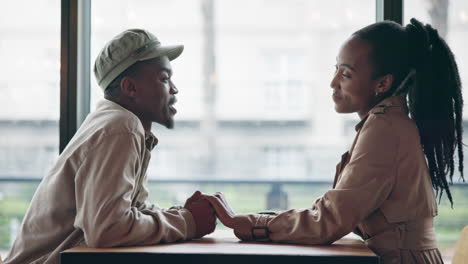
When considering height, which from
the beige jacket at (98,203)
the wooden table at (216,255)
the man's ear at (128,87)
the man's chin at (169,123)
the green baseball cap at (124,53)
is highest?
the green baseball cap at (124,53)

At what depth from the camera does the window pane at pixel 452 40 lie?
208cm

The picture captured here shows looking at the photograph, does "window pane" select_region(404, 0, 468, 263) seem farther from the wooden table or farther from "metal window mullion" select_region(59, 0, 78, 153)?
"metal window mullion" select_region(59, 0, 78, 153)

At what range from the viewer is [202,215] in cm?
168

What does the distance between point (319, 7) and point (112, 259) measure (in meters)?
1.34

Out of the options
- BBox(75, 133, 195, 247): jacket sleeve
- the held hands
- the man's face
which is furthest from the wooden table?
the man's face

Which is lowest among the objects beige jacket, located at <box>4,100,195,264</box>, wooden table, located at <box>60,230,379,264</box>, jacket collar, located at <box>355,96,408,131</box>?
wooden table, located at <box>60,230,379,264</box>

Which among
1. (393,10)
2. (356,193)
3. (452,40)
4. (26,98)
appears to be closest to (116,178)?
(356,193)

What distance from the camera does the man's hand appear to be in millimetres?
1664

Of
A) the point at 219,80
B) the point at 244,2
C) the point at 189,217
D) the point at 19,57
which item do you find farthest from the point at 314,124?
the point at 19,57

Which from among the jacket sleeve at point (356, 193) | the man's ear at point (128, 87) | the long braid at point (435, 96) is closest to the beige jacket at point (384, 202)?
the jacket sleeve at point (356, 193)

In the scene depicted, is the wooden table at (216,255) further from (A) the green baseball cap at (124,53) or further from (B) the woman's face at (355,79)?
(A) the green baseball cap at (124,53)

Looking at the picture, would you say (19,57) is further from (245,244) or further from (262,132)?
(245,244)

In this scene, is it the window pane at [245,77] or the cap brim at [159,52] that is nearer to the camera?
the cap brim at [159,52]

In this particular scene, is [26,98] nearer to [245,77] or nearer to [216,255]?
[245,77]
